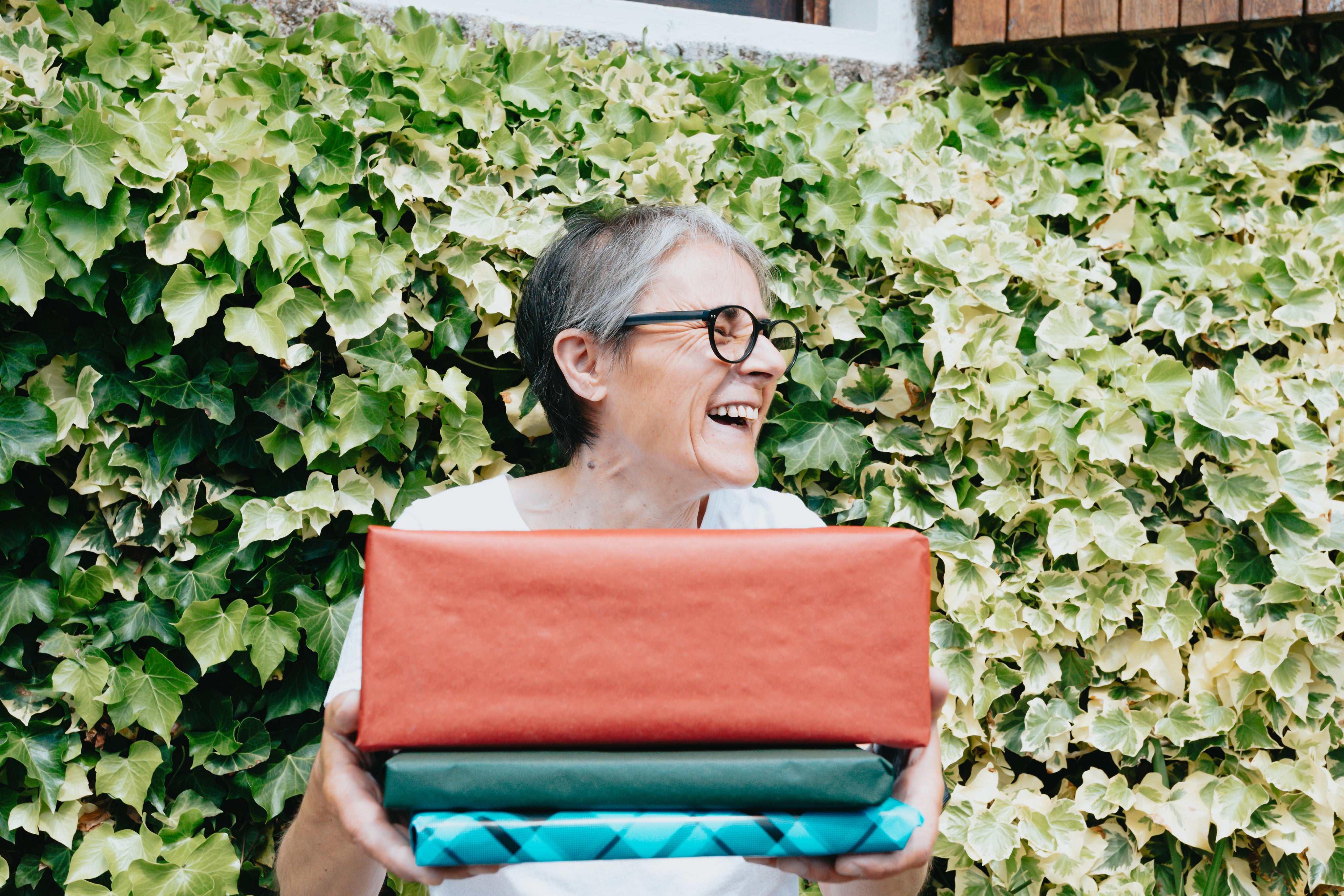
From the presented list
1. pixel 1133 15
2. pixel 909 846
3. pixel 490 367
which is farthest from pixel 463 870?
pixel 1133 15

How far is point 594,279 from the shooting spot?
4.42 ft

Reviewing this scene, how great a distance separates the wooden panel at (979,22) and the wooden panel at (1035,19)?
0.02 meters

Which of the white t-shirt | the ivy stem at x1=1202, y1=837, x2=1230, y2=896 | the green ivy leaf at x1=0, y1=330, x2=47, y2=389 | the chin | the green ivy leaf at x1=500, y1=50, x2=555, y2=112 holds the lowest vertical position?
the ivy stem at x1=1202, y1=837, x2=1230, y2=896

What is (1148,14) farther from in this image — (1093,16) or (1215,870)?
(1215,870)

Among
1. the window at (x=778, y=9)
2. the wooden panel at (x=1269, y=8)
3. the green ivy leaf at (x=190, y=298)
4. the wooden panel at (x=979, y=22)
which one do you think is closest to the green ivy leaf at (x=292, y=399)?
the green ivy leaf at (x=190, y=298)

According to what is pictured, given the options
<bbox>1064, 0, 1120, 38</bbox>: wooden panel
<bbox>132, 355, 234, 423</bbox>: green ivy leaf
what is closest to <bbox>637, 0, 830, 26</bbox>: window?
<bbox>1064, 0, 1120, 38</bbox>: wooden panel

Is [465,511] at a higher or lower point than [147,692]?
higher

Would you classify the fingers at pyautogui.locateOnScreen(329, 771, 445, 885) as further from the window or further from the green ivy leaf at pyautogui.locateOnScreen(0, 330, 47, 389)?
the window

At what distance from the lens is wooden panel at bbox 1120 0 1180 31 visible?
220 cm

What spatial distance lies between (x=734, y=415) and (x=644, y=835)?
26.0 inches

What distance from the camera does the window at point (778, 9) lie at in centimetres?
239

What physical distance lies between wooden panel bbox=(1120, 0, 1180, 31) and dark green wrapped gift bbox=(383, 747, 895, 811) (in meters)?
2.16

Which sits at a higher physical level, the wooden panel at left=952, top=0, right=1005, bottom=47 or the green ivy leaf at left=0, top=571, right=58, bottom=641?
the wooden panel at left=952, top=0, right=1005, bottom=47

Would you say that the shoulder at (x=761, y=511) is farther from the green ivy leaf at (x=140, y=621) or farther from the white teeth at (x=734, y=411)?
the green ivy leaf at (x=140, y=621)
